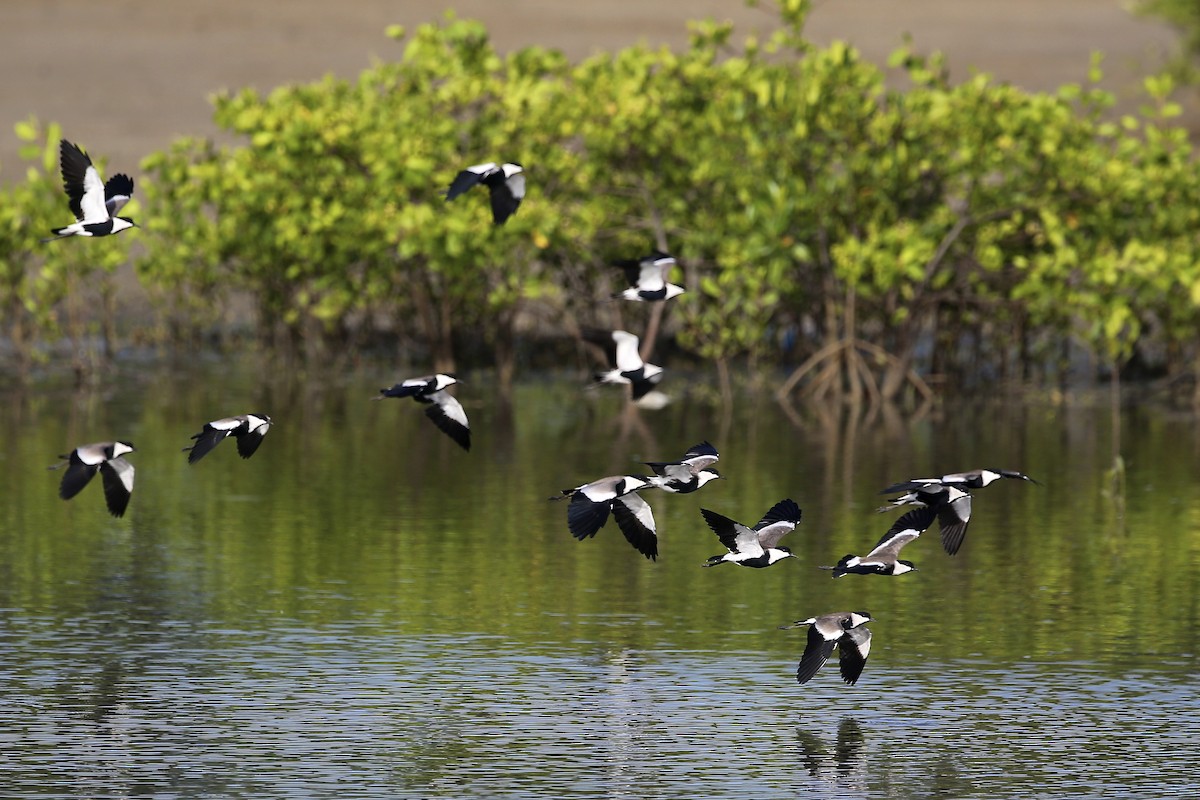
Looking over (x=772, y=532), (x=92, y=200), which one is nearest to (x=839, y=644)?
(x=772, y=532)

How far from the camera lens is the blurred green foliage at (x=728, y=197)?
121ft

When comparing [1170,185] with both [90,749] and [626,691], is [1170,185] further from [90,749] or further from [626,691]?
[90,749]

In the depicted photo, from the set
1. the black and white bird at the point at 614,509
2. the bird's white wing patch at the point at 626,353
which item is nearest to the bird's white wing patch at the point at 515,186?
the bird's white wing patch at the point at 626,353

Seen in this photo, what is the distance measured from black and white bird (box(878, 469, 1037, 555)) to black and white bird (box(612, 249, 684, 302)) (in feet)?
8.09

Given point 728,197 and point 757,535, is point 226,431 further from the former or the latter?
point 728,197

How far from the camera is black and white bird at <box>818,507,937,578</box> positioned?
1445 cm

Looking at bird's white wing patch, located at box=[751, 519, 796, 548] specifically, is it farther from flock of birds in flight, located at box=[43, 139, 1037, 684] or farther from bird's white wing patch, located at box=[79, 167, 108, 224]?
bird's white wing patch, located at box=[79, 167, 108, 224]

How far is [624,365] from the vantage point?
16.1 m

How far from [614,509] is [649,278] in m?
2.48

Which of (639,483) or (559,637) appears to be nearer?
(639,483)

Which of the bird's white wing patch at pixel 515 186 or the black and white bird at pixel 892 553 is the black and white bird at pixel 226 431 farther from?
the black and white bird at pixel 892 553

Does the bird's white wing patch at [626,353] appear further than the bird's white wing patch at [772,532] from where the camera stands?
Yes

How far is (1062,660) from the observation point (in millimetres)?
15844

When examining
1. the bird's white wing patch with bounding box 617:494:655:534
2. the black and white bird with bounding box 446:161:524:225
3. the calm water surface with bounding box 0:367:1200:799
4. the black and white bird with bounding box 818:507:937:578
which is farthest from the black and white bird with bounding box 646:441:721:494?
the black and white bird with bounding box 446:161:524:225
